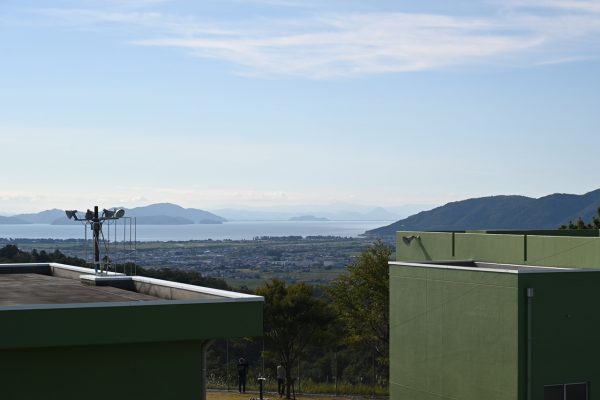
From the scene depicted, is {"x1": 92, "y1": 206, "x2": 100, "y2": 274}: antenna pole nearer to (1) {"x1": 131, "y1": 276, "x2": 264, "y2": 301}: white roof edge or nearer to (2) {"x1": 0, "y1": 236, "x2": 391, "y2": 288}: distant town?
Result: (1) {"x1": 131, "y1": 276, "x2": 264, "y2": 301}: white roof edge

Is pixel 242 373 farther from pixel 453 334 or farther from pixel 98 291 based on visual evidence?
pixel 98 291

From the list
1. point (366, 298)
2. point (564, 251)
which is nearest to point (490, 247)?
point (564, 251)

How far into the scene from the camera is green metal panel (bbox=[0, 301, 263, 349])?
42.7 feet

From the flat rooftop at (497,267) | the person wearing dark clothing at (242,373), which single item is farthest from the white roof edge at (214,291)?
the person wearing dark clothing at (242,373)

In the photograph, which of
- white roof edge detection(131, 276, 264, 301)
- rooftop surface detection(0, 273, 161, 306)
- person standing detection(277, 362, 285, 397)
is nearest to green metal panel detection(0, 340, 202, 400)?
white roof edge detection(131, 276, 264, 301)

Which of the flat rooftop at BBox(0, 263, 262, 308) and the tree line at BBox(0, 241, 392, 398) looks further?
the tree line at BBox(0, 241, 392, 398)

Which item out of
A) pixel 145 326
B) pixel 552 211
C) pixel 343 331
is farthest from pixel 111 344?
pixel 552 211

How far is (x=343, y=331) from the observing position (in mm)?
44031

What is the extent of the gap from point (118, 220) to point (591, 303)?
12.0 meters

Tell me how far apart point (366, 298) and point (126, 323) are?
29126 millimetres

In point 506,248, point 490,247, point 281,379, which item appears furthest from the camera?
point 281,379

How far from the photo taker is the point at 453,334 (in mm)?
25812

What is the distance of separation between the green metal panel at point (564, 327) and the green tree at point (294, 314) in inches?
682

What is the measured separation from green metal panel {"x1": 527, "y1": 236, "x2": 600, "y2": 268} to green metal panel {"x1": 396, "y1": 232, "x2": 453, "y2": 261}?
4216mm
